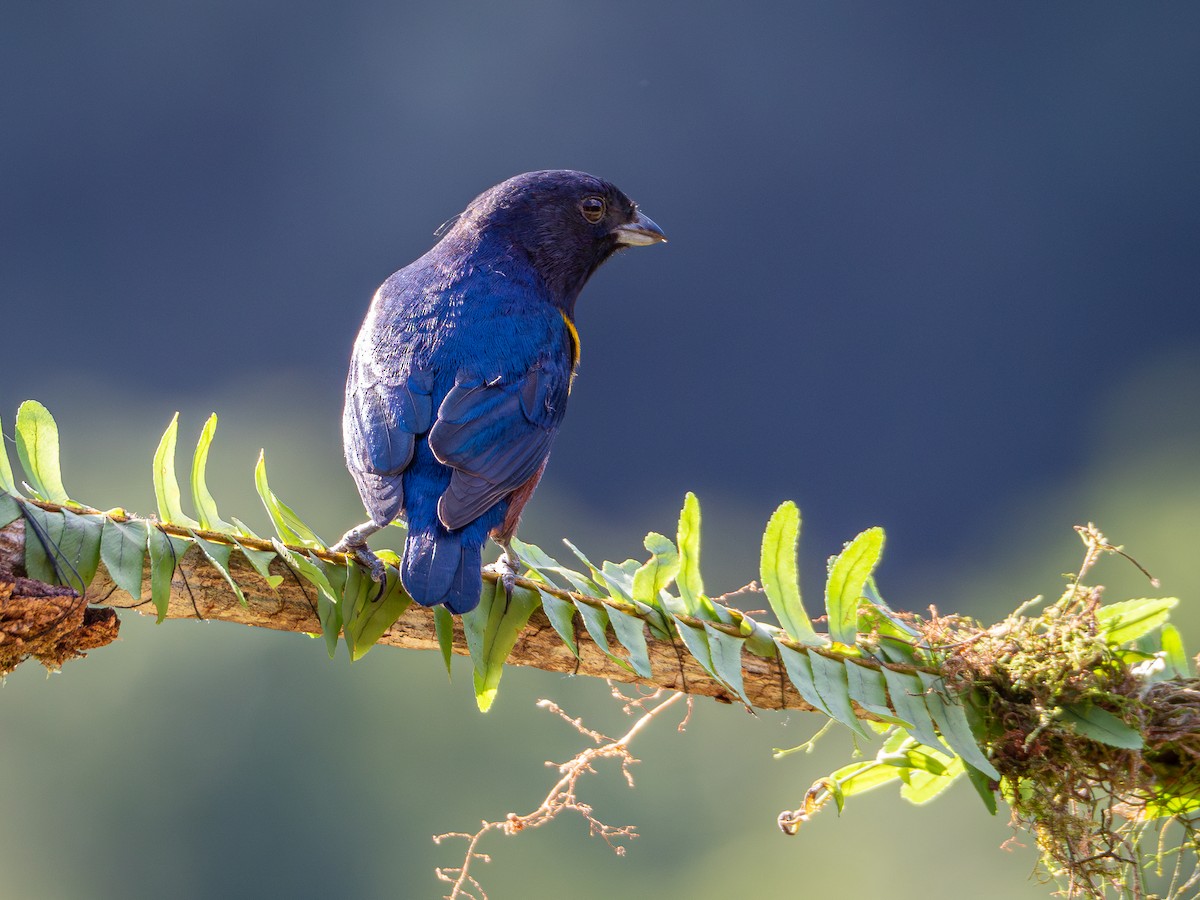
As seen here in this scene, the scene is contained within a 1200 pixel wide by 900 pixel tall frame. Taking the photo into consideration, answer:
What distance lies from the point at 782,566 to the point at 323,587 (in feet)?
1.96

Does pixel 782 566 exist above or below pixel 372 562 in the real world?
below

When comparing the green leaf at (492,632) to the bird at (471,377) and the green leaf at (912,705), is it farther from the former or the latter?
the green leaf at (912,705)

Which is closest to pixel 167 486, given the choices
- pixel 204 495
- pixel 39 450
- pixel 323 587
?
pixel 204 495

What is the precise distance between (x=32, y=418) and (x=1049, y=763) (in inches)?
51.6

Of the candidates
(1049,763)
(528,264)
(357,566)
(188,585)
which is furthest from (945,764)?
(528,264)

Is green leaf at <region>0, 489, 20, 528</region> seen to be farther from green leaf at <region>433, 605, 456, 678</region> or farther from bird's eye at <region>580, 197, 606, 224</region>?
bird's eye at <region>580, 197, 606, 224</region>

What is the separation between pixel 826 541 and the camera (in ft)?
22.9

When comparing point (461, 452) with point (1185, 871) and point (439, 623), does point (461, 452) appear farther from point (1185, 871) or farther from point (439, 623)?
point (1185, 871)

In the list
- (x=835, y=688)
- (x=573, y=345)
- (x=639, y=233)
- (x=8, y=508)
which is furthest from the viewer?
(x=639, y=233)

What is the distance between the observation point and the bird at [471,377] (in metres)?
1.97

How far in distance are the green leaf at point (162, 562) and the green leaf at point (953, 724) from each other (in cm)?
91

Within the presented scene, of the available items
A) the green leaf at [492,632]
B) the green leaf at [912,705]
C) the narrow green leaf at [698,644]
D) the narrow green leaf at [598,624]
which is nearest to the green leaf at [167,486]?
the green leaf at [492,632]

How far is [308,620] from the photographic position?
1.61 m

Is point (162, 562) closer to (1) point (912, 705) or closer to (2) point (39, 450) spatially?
(2) point (39, 450)
